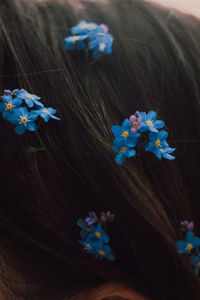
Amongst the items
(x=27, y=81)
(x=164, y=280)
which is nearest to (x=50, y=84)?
(x=27, y=81)

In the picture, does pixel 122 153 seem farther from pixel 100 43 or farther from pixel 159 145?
pixel 100 43

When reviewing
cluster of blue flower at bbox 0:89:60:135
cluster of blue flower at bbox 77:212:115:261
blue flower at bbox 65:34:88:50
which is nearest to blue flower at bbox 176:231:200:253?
cluster of blue flower at bbox 77:212:115:261

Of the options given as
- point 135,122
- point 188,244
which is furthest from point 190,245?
point 135,122

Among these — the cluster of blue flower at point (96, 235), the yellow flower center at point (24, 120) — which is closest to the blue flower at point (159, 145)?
the cluster of blue flower at point (96, 235)

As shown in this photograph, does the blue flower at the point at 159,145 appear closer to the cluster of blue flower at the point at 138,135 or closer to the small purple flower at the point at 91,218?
the cluster of blue flower at the point at 138,135

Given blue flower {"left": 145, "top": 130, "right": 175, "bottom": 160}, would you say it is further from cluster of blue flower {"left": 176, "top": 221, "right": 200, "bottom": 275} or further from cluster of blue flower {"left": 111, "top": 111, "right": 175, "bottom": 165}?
cluster of blue flower {"left": 176, "top": 221, "right": 200, "bottom": 275}

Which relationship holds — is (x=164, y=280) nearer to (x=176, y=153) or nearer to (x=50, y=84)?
(x=176, y=153)
